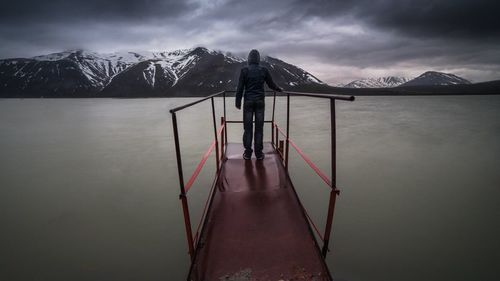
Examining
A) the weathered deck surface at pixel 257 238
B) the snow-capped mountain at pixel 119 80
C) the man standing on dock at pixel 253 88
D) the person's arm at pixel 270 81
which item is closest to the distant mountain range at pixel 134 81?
the snow-capped mountain at pixel 119 80

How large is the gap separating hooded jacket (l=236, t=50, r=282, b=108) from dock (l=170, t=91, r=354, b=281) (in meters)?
1.52

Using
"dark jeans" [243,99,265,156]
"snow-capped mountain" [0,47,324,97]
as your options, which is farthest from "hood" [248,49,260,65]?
"snow-capped mountain" [0,47,324,97]

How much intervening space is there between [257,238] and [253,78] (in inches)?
109

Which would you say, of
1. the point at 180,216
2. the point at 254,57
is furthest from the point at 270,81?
the point at 180,216

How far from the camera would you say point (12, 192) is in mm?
6152

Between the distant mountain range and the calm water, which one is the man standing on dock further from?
the distant mountain range

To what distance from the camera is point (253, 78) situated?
4.37 meters

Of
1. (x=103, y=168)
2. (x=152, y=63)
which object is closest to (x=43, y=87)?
(x=152, y=63)

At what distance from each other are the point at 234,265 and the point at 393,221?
393 cm

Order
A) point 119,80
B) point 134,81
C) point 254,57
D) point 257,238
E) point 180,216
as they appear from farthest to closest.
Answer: point 119,80 → point 134,81 → point 180,216 → point 254,57 → point 257,238

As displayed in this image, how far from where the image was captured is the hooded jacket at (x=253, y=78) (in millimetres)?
4344

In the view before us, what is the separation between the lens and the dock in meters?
2.05

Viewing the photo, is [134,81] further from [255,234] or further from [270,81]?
[255,234]

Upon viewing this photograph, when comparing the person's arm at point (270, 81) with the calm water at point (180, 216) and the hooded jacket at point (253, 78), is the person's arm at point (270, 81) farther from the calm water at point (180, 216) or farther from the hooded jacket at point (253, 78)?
the calm water at point (180, 216)
